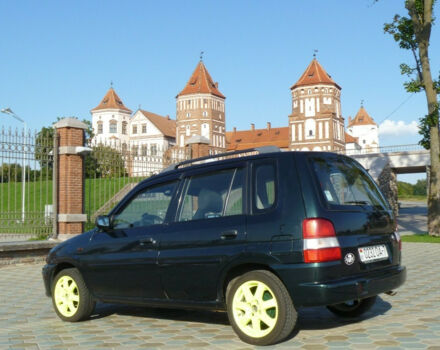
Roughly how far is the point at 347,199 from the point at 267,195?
0.74m

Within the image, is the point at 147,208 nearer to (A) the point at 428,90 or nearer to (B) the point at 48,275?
(B) the point at 48,275

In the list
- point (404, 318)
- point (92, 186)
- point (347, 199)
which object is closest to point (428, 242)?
point (92, 186)

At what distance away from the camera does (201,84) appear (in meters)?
103

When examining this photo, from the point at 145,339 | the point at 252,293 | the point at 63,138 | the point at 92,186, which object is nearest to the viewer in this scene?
the point at 252,293

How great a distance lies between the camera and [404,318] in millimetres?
5750

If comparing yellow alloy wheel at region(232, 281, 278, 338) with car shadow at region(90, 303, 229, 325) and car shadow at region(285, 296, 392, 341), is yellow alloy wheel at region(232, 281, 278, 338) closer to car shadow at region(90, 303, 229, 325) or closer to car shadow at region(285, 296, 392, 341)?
car shadow at region(285, 296, 392, 341)

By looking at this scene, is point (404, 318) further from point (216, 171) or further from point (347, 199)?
point (216, 171)

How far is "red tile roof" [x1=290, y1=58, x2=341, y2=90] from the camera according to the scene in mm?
92188

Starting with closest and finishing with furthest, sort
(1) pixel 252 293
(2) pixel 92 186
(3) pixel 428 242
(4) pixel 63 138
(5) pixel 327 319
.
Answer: (1) pixel 252 293 < (5) pixel 327 319 < (4) pixel 63 138 < (2) pixel 92 186 < (3) pixel 428 242

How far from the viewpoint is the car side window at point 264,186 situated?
4836 mm

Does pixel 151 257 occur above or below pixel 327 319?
above

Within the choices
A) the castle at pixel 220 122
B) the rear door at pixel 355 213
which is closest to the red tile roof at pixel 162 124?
the castle at pixel 220 122

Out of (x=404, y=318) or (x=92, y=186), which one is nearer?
(x=404, y=318)

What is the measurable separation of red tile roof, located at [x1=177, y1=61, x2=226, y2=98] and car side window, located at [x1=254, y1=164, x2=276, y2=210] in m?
97.4
